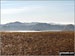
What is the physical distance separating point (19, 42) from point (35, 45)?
5.30ft

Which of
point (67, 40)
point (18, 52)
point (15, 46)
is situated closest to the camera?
point (18, 52)

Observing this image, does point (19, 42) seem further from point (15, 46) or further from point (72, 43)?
point (72, 43)

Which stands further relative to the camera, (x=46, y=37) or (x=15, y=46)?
(x=46, y=37)

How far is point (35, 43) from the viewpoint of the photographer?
1828 centimetres

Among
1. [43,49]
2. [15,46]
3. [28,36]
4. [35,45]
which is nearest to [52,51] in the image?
[43,49]

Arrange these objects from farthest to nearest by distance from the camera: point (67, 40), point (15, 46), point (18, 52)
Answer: point (67, 40) < point (15, 46) < point (18, 52)

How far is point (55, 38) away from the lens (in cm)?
1977

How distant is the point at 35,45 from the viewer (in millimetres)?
17734

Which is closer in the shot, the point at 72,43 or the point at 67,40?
the point at 72,43

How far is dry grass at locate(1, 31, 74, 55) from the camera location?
16.1m

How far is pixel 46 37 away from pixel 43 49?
10.9 ft

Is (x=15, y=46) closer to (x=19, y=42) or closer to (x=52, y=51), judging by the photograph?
(x=19, y=42)

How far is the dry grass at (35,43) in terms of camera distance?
16.1 m

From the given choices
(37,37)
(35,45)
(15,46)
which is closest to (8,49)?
(15,46)
